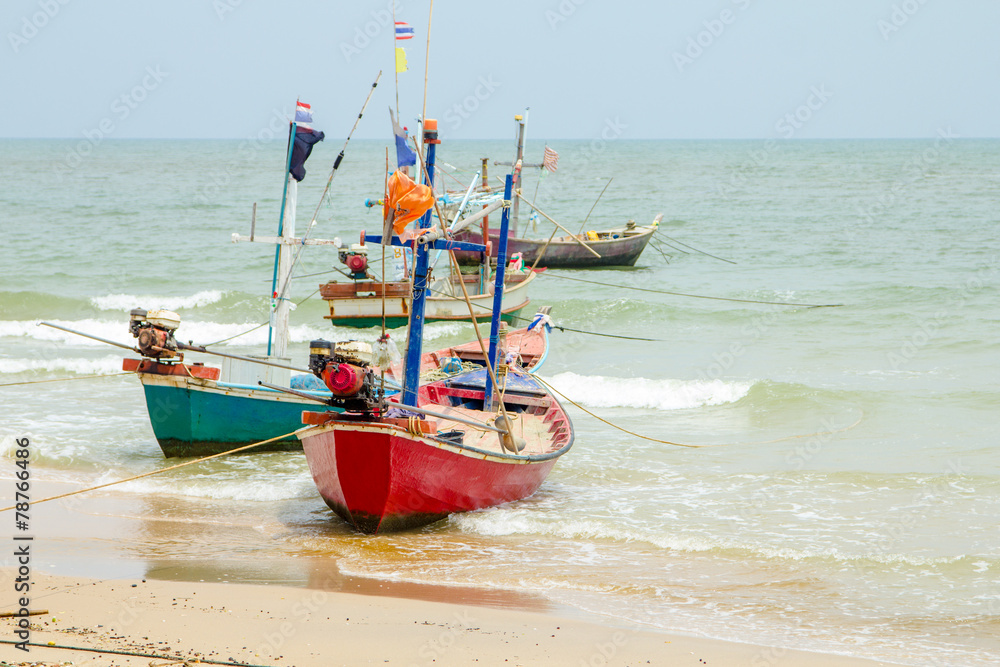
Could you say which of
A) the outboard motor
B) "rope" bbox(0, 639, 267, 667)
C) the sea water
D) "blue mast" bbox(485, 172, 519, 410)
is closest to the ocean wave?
the sea water

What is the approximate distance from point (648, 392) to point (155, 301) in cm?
1650

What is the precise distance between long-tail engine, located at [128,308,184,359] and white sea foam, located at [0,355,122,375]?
7630 millimetres

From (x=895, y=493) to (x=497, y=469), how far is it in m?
5.05

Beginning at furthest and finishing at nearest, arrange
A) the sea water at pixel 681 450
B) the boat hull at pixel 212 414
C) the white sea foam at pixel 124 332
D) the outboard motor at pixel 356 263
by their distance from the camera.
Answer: the white sea foam at pixel 124 332 < the outboard motor at pixel 356 263 < the boat hull at pixel 212 414 < the sea water at pixel 681 450

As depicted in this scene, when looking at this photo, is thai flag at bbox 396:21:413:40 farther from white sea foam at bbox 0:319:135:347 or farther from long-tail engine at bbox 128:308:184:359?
white sea foam at bbox 0:319:135:347

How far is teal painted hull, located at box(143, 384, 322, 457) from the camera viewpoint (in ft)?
39.1

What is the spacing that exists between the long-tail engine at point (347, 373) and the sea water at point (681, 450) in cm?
147

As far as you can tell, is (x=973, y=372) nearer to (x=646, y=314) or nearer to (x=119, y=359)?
(x=646, y=314)

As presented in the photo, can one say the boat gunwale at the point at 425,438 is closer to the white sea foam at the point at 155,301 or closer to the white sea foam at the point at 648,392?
the white sea foam at the point at 648,392

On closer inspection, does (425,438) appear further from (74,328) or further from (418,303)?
(74,328)

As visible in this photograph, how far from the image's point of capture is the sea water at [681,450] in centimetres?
829

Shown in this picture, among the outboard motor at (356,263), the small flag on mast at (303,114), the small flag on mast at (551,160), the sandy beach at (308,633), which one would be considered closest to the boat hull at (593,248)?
the outboard motor at (356,263)

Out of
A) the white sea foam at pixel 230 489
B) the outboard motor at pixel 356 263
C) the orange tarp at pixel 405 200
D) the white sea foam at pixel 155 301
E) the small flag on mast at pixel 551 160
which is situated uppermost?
the small flag on mast at pixel 551 160

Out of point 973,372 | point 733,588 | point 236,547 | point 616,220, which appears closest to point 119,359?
point 236,547
